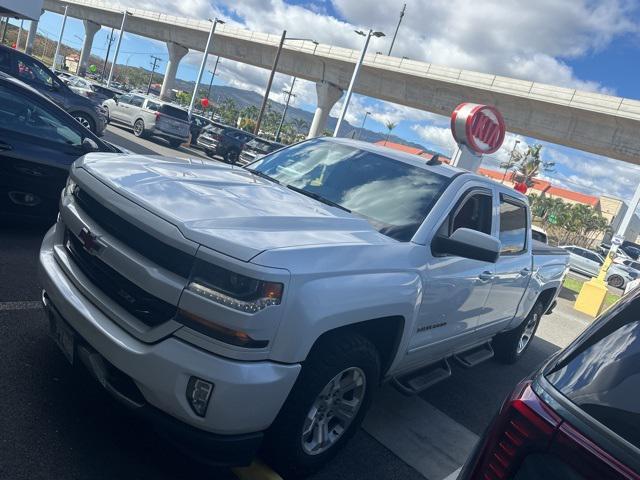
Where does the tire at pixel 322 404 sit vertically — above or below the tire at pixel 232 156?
above

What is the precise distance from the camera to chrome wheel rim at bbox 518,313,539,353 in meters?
6.36

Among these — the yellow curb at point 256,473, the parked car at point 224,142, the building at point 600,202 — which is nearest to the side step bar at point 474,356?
the yellow curb at point 256,473

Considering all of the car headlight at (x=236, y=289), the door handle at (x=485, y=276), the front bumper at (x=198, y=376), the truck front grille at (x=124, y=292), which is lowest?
the front bumper at (x=198, y=376)

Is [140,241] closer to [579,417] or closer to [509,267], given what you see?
[579,417]

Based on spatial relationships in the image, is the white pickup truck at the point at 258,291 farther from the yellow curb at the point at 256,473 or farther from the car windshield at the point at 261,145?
the car windshield at the point at 261,145

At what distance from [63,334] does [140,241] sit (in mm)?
754

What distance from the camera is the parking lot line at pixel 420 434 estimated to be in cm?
364

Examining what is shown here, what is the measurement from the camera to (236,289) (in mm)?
2379

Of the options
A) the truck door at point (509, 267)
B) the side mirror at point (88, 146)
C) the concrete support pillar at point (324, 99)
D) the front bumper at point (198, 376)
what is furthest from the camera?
the concrete support pillar at point (324, 99)

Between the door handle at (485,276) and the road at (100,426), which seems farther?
the door handle at (485,276)

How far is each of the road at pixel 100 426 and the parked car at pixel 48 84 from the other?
28.1ft

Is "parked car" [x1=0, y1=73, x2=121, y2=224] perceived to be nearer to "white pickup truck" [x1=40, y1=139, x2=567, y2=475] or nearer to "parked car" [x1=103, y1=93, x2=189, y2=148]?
"white pickup truck" [x1=40, y1=139, x2=567, y2=475]

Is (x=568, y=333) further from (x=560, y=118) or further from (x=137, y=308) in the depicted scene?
(x=560, y=118)

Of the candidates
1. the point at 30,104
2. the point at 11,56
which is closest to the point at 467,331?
the point at 30,104
